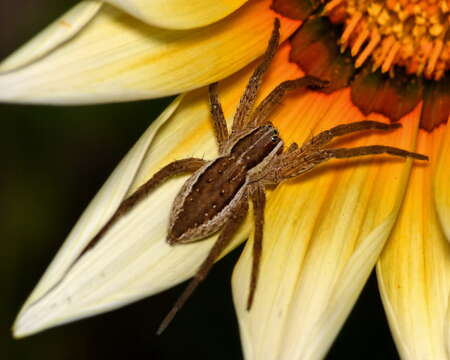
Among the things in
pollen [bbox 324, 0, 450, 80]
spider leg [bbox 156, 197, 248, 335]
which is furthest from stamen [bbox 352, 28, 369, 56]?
spider leg [bbox 156, 197, 248, 335]

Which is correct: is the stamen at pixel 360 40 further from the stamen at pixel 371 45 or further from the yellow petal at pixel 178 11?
the yellow petal at pixel 178 11

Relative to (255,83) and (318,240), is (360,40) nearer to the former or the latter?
(255,83)

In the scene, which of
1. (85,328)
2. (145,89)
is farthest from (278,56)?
(85,328)

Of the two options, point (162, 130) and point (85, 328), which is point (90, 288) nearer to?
point (162, 130)

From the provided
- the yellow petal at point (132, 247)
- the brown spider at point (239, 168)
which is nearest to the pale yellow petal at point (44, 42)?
the yellow petal at point (132, 247)

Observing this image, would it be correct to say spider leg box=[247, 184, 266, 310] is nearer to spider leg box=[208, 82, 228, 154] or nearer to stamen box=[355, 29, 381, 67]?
spider leg box=[208, 82, 228, 154]

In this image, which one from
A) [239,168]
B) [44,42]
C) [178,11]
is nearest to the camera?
[44,42]

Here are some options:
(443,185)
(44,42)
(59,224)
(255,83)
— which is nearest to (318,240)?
(443,185)

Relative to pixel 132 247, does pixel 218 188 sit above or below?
above
